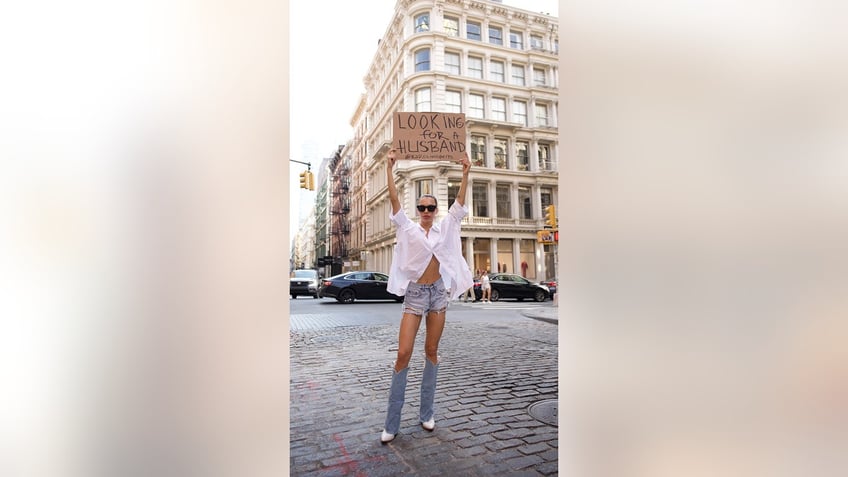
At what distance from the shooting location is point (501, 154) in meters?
33.2

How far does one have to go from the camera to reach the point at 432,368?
3.29m

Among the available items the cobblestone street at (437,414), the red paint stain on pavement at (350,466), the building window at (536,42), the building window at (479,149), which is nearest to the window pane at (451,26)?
the building window at (536,42)

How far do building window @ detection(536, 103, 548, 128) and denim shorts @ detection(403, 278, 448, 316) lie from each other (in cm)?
3375

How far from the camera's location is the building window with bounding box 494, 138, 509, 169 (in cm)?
3309

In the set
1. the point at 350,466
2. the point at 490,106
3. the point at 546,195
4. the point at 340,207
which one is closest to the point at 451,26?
the point at 490,106

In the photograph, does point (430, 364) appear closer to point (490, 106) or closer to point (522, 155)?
point (490, 106)

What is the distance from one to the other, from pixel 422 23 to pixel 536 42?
397 inches

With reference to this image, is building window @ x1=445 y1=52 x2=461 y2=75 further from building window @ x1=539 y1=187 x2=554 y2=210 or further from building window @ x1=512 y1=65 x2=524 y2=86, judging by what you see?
building window @ x1=539 y1=187 x2=554 y2=210

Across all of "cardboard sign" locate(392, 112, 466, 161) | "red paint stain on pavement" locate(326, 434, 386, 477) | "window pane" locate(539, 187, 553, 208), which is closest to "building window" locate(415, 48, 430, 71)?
"window pane" locate(539, 187, 553, 208)

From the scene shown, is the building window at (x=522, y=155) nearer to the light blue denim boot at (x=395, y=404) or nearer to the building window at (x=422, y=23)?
the building window at (x=422, y=23)

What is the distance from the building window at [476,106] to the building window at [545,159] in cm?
576
